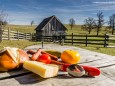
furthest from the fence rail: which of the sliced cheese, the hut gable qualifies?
the sliced cheese

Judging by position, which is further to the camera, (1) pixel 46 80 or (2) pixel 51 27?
(2) pixel 51 27

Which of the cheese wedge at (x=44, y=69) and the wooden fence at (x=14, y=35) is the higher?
the wooden fence at (x=14, y=35)

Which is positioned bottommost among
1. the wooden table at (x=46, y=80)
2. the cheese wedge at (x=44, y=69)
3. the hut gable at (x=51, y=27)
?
the wooden table at (x=46, y=80)

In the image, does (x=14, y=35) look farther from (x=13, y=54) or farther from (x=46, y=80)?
(x=46, y=80)

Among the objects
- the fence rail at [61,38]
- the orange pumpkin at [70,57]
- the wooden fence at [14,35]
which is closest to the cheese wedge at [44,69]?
the orange pumpkin at [70,57]

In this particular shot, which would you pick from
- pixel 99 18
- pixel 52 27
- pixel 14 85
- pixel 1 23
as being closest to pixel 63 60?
pixel 14 85

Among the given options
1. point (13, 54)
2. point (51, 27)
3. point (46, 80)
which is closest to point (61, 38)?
point (51, 27)

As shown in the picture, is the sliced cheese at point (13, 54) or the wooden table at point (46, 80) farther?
the sliced cheese at point (13, 54)

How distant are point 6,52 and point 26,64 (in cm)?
65

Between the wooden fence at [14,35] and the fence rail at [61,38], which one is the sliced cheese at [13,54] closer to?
the fence rail at [61,38]

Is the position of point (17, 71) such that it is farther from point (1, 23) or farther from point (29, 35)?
point (29, 35)

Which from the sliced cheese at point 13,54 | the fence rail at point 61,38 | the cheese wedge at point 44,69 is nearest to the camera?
the cheese wedge at point 44,69

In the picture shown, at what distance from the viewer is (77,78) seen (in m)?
4.75

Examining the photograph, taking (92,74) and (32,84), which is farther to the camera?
(92,74)
